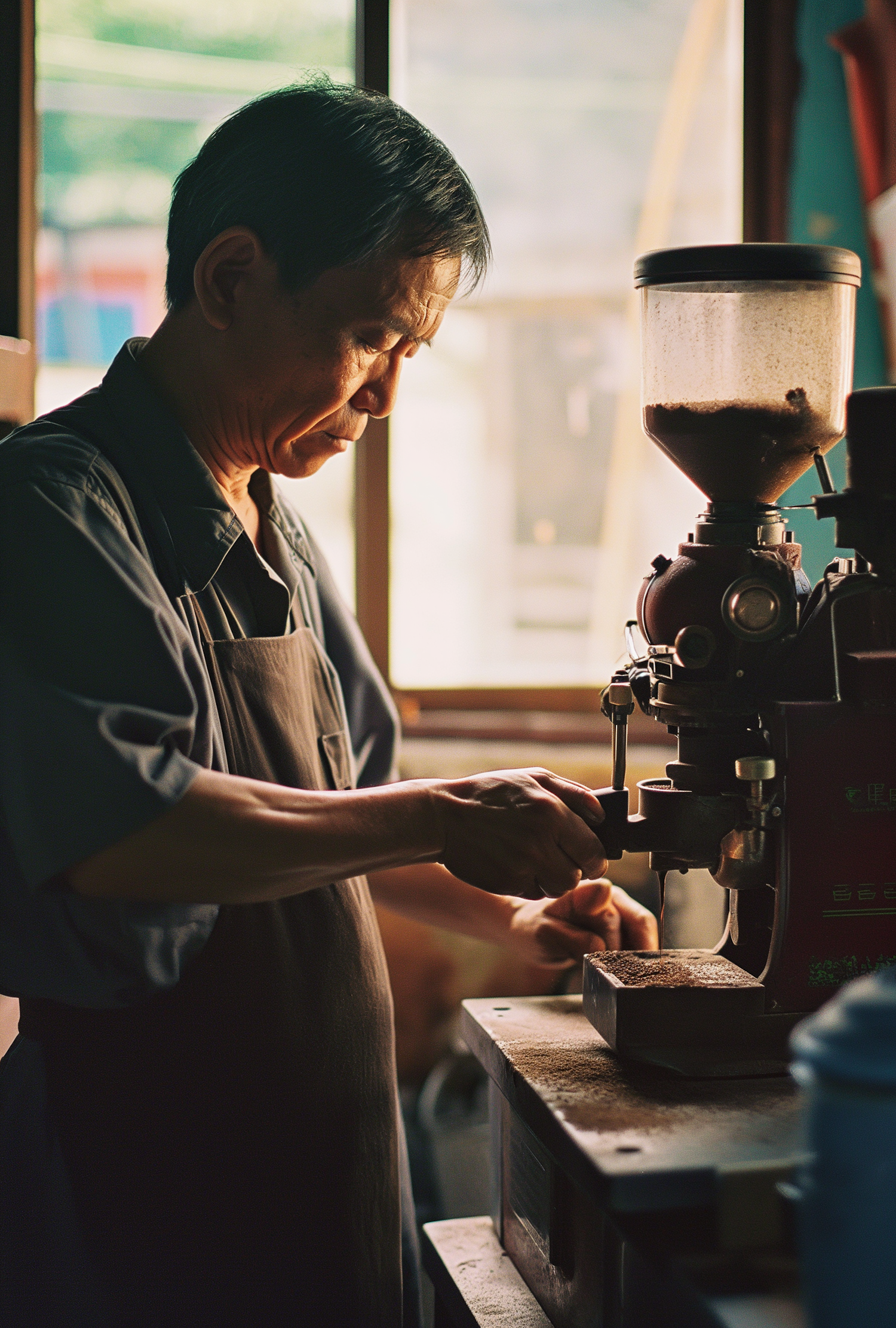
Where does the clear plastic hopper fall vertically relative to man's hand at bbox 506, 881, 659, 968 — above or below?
above

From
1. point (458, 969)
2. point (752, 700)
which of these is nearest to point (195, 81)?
point (458, 969)

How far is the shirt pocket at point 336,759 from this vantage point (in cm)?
138

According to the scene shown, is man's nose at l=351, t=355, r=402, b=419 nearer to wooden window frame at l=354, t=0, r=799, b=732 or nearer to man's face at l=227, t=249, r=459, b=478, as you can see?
man's face at l=227, t=249, r=459, b=478

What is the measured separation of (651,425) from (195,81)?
2081 mm

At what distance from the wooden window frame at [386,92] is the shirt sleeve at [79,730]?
1.85 m

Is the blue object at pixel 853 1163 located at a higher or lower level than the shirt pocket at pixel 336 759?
lower

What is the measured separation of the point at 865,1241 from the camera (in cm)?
66

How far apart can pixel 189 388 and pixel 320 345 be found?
147 millimetres

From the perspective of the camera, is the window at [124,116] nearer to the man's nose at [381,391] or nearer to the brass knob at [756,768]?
the man's nose at [381,391]

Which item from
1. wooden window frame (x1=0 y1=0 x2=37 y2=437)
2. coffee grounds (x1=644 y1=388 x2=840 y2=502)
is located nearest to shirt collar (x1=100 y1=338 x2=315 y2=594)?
coffee grounds (x1=644 y1=388 x2=840 y2=502)

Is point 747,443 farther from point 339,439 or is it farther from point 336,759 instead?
point 336,759

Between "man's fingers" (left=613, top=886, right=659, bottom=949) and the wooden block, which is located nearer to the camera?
the wooden block

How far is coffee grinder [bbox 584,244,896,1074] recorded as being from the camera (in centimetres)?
106

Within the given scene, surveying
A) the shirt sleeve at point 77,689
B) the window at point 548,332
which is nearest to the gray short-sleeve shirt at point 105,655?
the shirt sleeve at point 77,689
